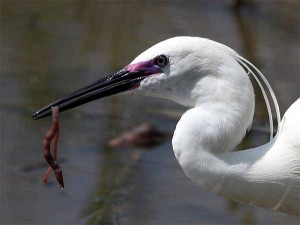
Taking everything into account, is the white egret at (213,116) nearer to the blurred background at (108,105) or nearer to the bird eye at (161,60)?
the bird eye at (161,60)

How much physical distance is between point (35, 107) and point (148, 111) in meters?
0.66

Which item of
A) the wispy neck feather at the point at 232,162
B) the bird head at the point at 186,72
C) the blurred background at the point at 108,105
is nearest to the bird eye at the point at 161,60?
the bird head at the point at 186,72

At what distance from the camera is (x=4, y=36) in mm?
6707

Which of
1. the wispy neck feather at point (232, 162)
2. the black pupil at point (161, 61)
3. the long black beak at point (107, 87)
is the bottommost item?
the wispy neck feather at point (232, 162)

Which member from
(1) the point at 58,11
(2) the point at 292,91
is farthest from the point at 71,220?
(1) the point at 58,11

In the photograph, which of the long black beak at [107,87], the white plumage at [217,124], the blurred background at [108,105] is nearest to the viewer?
the white plumage at [217,124]

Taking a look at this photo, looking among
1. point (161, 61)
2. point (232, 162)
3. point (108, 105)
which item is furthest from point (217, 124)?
point (108, 105)

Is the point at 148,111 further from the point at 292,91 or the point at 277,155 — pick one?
the point at 277,155

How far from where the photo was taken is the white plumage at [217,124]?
350 centimetres

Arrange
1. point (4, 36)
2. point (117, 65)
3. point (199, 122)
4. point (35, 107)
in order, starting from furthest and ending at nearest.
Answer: point (4, 36) < point (117, 65) < point (35, 107) < point (199, 122)

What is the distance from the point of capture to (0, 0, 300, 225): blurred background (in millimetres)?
4977

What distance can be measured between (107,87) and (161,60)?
0.26m

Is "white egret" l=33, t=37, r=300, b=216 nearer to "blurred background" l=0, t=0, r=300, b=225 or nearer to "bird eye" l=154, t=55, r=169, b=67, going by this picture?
"bird eye" l=154, t=55, r=169, b=67

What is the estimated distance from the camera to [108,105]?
231 inches
